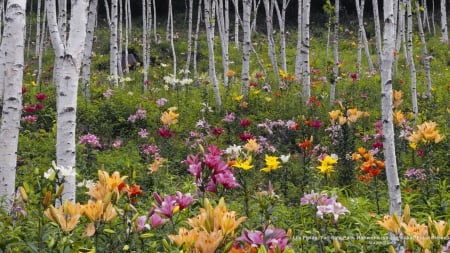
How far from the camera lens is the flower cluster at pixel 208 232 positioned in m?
1.59

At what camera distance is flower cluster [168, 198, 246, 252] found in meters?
1.59

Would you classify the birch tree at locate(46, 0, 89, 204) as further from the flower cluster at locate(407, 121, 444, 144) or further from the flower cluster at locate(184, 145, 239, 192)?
the flower cluster at locate(407, 121, 444, 144)

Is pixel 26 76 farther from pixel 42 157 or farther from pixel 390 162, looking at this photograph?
pixel 390 162

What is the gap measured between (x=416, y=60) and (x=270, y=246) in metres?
14.3

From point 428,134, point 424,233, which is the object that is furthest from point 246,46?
point 424,233

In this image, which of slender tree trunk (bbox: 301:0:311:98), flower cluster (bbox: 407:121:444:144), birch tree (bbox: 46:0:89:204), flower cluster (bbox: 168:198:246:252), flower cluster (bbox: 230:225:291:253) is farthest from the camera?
slender tree trunk (bbox: 301:0:311:98)

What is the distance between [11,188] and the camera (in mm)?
3814

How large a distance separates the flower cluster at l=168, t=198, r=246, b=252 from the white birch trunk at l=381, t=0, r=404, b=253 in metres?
1.84

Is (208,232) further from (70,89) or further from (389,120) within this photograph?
(70,89)

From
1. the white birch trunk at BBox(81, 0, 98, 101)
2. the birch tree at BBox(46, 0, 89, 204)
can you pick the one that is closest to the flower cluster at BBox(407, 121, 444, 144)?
the birch tree at BBox(46, 0, 89, 204)

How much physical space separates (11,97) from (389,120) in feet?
10.2

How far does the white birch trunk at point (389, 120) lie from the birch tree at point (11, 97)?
2871 mm

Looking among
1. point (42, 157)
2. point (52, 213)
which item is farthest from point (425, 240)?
point (42, 157)

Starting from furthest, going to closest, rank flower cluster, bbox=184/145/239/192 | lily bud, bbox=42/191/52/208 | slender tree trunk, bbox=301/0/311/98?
slender tree trunk, bbox=301/0/311/98, flower cluster, bbox=184/145/239/192, lily bud, bbox=42/191/52/208
